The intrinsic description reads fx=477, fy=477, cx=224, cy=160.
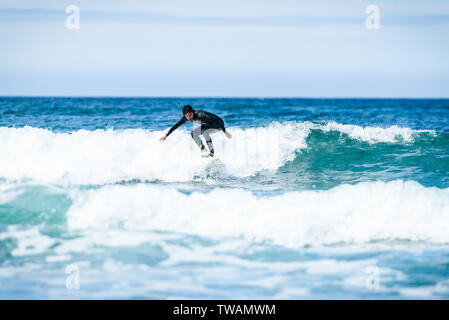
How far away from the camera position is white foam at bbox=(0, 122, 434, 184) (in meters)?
11.7

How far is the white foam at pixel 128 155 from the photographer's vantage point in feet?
38.5

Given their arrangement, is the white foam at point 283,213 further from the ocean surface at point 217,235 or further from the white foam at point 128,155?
the white foam at point 128,155

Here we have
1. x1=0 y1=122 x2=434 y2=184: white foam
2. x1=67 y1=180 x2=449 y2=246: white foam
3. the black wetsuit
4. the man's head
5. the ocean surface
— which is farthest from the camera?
x1=0 y1=122 x2=434 y2=184: white foam

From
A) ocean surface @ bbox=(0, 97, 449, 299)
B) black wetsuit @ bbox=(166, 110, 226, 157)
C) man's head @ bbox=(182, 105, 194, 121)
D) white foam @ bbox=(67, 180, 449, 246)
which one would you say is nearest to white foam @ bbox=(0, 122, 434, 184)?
ocean surface @ bbox=(0, 97, 449, 299)

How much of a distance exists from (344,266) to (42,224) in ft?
14.3

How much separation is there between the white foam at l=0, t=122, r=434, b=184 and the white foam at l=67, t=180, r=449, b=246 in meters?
3.72

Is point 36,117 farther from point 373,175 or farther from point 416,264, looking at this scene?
point 416,264

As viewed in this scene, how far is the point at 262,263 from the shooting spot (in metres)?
5.96

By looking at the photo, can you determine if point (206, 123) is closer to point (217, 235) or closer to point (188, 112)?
point (188, 112)

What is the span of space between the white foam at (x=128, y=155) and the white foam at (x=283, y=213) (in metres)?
3.72

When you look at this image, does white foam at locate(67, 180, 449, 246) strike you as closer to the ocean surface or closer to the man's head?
the ocean surface

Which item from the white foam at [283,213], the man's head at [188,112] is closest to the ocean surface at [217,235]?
the white foam at [283,213]

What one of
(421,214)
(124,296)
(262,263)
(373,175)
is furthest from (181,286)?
(373,175)
